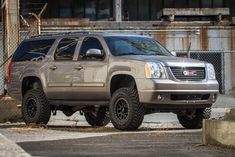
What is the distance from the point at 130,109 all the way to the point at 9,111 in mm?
5574

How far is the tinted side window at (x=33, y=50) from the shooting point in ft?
44.1

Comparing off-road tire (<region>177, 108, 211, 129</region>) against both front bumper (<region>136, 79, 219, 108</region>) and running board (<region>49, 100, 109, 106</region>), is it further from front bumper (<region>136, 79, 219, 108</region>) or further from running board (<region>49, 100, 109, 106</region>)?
running board (<region>49, 100, 109, 106</region>)

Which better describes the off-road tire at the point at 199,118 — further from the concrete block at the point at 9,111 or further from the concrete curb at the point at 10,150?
the concrete block at the point at 9,111

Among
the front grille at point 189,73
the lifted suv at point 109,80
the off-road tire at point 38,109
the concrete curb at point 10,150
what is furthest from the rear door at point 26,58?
the concrete curb at point 10,150

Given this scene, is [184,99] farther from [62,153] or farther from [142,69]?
[62,153]

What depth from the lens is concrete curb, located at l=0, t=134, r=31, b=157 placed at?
7547 mm

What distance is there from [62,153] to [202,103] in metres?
4.57

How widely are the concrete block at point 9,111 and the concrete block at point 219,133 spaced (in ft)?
27.4

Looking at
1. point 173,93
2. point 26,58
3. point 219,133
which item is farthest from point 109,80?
point 219,133

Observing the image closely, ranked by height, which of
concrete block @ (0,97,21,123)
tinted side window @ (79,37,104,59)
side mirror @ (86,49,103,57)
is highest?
tinted side window @ (79,37,104,59)

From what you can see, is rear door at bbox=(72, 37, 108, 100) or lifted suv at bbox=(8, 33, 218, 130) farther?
rear door at bbox=(72, 37, 108, 100)

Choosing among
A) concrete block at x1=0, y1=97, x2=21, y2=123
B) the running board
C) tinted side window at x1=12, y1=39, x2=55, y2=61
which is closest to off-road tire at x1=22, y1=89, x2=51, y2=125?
the running board

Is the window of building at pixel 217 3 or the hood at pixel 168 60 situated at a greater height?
the window of building at pixel 217 3

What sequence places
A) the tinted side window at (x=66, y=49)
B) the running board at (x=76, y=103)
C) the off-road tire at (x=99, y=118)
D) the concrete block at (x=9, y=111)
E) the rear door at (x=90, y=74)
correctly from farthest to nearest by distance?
the concrete block at (x=9, y=111), the off-road tire at (x=99, y=118), the tinted side window at (x=66, y=49), the running board at (x=76, y=103), the rear door at (x=90, y=74)
